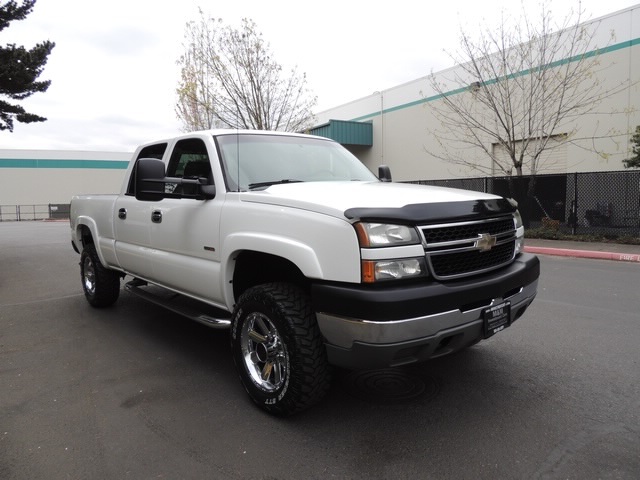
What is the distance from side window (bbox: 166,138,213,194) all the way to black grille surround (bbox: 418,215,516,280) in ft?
6.29

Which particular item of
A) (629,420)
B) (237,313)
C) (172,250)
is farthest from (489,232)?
(172,250)

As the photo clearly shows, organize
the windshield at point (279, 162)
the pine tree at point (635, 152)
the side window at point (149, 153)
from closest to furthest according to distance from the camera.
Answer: the windshield at point (279, 162) → the side window at point (149, 153) → the pine tree at point (635, 152)

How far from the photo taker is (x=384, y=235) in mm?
2537

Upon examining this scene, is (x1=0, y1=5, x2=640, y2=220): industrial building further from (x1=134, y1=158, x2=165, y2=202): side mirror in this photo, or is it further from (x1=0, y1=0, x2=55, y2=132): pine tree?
(x1=134, y1=158, x2=165, y2=202): side mirror

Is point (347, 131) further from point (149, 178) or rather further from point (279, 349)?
point (279, 349)

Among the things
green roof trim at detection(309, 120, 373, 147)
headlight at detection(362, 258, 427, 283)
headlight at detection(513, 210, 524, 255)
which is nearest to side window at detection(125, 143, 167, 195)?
headlight at detection(362, 258, 427, 283)

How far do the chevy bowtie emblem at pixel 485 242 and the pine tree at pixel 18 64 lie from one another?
11.8 metres

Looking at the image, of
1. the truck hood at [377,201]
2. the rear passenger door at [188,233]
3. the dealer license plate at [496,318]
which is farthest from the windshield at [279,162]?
the dealer license plate at [496,318]

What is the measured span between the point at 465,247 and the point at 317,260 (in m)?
0.91

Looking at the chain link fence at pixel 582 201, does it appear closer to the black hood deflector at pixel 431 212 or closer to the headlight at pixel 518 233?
the headlight at pixel 518 233

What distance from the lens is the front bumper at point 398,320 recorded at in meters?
2.41

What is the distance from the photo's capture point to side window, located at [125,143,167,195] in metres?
4.73

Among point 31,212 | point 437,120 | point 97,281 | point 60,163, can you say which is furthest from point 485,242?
point 60,163

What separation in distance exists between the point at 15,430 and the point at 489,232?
330cm
